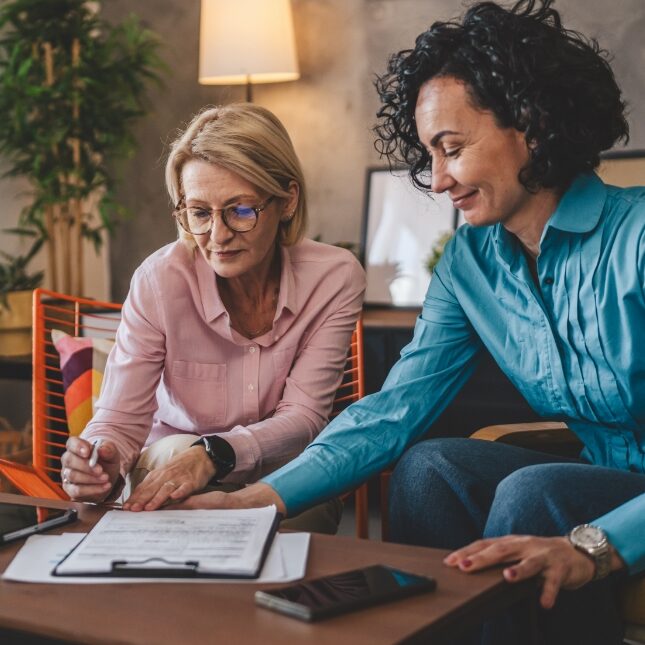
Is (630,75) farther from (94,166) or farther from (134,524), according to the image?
(134,524)

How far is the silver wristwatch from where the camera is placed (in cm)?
123

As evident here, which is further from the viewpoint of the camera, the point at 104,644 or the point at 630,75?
the point at 630,75

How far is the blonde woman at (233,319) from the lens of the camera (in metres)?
1.80

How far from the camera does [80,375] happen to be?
7.50 ft

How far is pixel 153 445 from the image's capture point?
1.83m

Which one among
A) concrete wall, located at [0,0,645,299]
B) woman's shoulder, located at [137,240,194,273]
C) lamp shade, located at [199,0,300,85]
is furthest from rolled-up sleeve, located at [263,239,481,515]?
lamp shade, located at [199,0,300,85]

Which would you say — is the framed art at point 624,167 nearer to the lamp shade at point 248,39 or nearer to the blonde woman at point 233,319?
the lamp shade at point 248,39

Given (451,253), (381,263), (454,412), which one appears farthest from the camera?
(381,263)

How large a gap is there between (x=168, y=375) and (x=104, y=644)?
3.20 feet

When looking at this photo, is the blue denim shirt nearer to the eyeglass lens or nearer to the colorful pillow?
the eyeglass lens

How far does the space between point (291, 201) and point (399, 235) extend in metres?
1.55

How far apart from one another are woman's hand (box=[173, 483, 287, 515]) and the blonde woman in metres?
0.21

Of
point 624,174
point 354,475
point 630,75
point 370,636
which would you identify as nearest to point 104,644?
point 370,636

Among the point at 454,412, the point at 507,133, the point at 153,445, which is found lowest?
the point at 454,412
